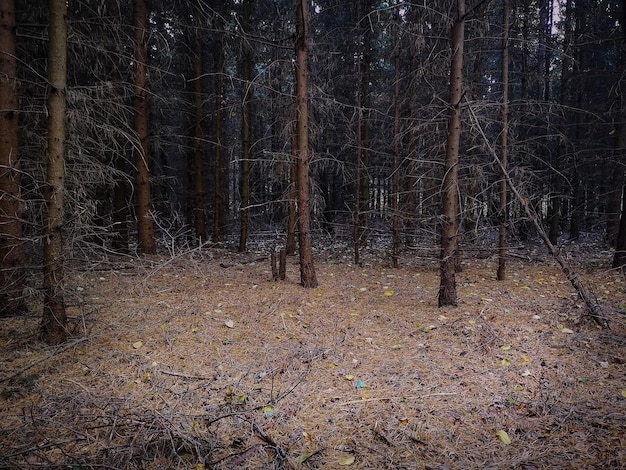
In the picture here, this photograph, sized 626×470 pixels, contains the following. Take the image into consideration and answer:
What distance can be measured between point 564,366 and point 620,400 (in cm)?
75

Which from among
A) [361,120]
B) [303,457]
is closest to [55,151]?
[303,457]

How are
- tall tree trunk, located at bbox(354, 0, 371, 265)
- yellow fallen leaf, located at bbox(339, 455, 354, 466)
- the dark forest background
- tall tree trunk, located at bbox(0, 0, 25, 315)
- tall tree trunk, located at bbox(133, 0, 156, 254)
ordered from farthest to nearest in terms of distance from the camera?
1. tall tree trunk, located at bbox(354, 0, 371, 265)
2. tall tree trunk, located at bbox(133, 0, 156, 254)
3. the dark forest background
4. tall tree trunk, located at bbox(0, 0, 25, 315)
5. yellow fallen leaf, located at bbox(339, 455, 354, 466)

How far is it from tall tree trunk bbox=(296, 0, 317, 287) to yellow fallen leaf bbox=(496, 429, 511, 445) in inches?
204

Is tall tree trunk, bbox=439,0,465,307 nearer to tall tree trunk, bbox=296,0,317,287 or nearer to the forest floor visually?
the forest floor

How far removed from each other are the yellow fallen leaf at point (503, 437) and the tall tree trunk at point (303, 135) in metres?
5.17

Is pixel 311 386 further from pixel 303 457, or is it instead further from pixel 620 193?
pixel 620 193

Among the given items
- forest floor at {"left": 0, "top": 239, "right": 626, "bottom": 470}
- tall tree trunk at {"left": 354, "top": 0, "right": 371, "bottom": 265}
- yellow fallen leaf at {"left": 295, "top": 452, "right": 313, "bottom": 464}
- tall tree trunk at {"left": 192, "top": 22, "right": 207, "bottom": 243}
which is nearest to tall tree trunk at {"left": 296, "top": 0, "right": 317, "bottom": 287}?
forest floor at {"left": 0, "top": 239, "right": 626, "bottom": 470}

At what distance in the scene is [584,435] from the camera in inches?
124

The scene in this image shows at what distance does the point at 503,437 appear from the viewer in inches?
125

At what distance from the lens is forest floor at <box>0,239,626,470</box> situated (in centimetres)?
297

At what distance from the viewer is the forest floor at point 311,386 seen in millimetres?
2967

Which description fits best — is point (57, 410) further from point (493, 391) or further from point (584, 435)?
point (584, 435)

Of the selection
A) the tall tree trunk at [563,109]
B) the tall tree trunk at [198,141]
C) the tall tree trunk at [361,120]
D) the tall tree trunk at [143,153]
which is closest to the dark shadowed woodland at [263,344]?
the tall tree trunk at [143,153]

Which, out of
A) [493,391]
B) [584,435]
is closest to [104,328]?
[493,391]
